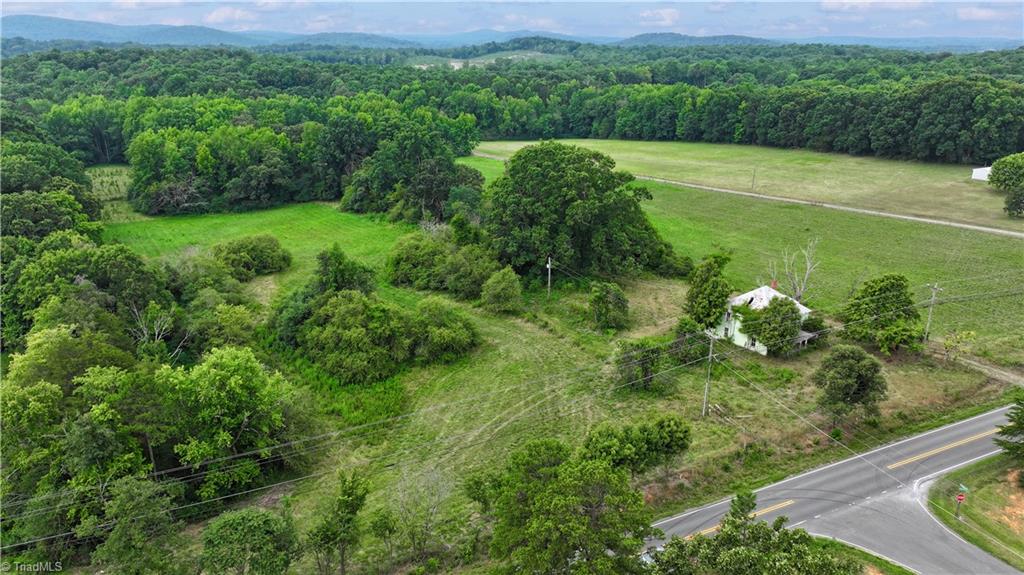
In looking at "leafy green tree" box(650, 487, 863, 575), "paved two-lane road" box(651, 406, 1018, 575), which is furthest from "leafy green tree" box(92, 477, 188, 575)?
"paved two-lane road" box(651, 406, 1018, 575)

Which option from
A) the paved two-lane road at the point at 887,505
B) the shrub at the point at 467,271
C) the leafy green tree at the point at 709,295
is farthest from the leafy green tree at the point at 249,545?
the shrub at the point at 467,271

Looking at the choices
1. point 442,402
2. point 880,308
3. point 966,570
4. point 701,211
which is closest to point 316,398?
point 442,402

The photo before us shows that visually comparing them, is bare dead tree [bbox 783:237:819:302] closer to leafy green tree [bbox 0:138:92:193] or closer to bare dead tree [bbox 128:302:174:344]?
bare dead tree [bbox 128:302:174:344]

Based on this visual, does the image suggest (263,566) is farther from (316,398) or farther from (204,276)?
(204,276)

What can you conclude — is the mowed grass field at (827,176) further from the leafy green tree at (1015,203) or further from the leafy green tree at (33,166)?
the leafy green tree at (33,166)

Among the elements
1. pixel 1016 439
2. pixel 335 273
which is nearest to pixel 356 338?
pixel 335 273

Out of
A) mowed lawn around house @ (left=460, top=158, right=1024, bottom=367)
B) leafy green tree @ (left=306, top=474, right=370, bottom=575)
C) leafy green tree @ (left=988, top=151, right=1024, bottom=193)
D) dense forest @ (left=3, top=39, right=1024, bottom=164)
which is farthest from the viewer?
dense forest @ (left=3, top=39, right=1024, bottom=164)

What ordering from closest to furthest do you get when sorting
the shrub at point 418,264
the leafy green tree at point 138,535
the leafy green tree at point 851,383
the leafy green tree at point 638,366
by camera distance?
the leafy green tree at point 138,535
the leafy green tree at point 851,383
the leafy green tree at point 638,366
the shrub at point 418,264

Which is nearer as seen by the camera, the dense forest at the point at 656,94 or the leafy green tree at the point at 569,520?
the leafy green tree at the point at 569,520
